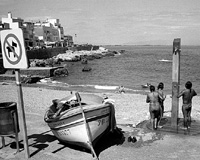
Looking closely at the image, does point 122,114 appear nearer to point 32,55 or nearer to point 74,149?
point 74,149

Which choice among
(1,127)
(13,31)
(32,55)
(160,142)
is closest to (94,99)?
(160,142)

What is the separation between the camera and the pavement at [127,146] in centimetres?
595

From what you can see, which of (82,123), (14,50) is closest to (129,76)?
(82,123)

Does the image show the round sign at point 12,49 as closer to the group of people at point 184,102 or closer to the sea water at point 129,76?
the group of people at point 184,102

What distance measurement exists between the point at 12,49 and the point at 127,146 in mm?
4402

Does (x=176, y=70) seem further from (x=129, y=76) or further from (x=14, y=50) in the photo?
(x=129, y=76)

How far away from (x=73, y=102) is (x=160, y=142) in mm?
3100

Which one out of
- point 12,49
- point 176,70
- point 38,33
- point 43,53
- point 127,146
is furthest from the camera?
point 38,33

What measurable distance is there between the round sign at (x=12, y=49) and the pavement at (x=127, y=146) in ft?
8.16

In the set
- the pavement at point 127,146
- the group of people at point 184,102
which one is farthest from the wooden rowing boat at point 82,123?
the group of people at point 184,102

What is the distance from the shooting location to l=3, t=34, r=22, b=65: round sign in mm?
5156

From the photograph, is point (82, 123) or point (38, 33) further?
point (38, 33)

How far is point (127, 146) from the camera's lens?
22.1 feet

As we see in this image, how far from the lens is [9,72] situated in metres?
37.4
